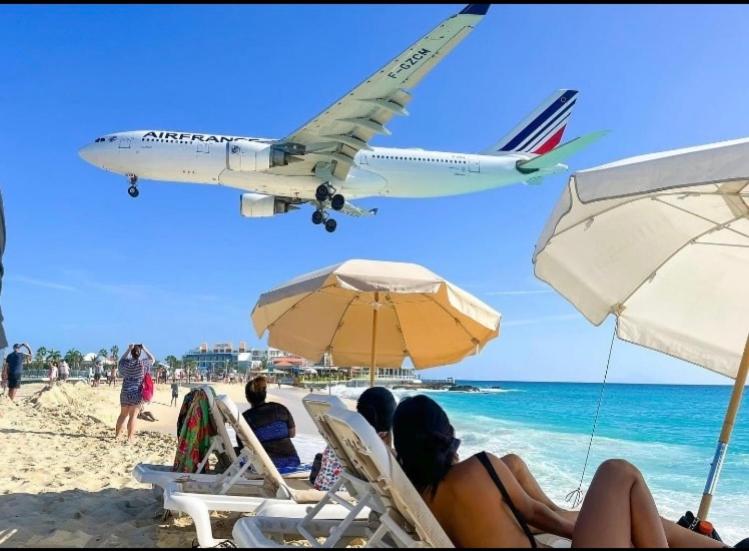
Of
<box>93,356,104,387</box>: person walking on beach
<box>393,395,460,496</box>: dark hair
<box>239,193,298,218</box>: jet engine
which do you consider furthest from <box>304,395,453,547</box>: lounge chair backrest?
<box>93,356,104,387</box>: person walking on beach

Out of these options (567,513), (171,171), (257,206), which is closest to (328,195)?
(257,206)

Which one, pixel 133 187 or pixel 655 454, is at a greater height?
pixel 133 187

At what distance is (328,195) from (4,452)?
12994mm

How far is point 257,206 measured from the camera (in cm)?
1988

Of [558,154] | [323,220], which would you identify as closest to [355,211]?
[323,220]

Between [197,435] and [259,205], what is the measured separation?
1648cm

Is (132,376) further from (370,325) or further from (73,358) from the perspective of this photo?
(73,358)

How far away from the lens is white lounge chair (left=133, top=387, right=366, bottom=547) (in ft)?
9.53

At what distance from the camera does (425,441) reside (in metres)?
1.94

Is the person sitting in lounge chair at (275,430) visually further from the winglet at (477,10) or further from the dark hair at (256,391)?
the winglet at (477,10)

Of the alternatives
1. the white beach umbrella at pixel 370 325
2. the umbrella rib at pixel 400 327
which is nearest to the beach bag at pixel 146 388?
the white beach umbrella at pixel 370 325

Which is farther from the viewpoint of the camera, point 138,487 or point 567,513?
point 138,487

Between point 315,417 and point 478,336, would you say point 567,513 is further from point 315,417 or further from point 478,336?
point 478,336

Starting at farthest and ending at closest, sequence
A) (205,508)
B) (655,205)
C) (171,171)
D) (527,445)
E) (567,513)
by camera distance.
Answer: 1. (527,445)
2. (171,171)
3. (655,205)
4. (205,508)
5. (567,513)
